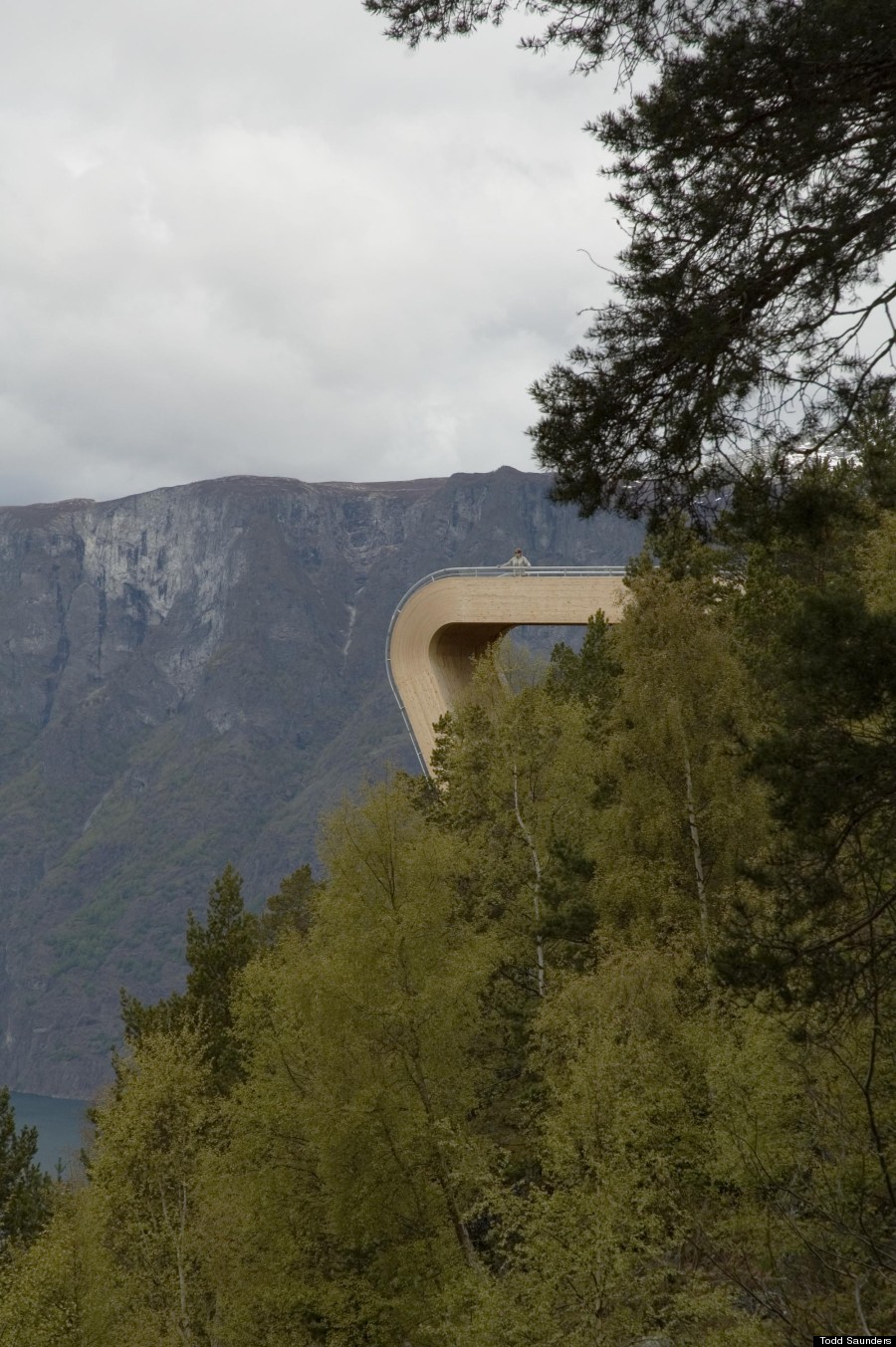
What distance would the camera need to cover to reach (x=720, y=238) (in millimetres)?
8180

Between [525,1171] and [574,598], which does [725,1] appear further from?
[574,598]

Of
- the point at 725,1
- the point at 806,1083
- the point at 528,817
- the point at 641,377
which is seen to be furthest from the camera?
the point at 528,817

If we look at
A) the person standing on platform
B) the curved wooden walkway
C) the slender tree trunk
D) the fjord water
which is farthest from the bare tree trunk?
the fjord water

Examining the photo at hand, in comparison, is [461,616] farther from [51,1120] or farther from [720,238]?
[51,1120]

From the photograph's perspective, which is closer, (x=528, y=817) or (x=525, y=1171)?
(x=525, y=1171)

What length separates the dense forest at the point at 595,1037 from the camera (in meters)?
8.66

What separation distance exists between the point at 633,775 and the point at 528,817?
14.4 ft

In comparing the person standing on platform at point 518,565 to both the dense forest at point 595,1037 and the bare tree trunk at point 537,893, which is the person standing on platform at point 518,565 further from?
the bare tree trunk at point 537,893

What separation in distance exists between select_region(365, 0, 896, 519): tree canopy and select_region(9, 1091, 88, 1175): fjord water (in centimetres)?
11885

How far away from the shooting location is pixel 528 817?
21875 millimetres

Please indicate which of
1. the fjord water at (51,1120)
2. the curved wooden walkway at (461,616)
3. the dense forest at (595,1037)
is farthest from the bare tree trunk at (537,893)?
the fjord water at (51,1120)

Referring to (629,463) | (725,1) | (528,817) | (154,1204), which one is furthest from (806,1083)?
(154,1204)

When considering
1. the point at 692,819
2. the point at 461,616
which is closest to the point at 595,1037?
the point at 692,819

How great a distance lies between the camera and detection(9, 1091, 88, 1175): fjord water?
124312 millimetres
